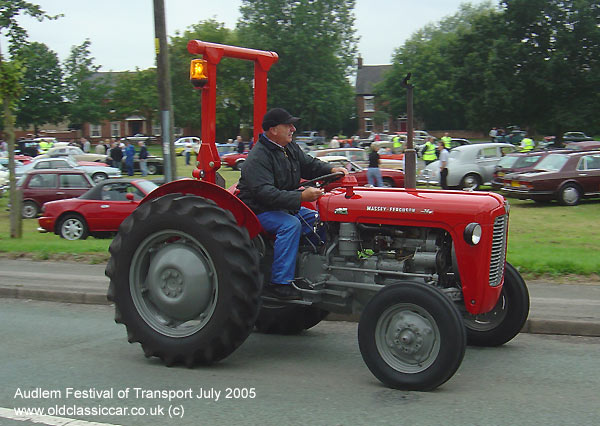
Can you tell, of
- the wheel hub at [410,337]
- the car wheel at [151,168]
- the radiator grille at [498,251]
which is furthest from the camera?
the car wheel at [151,168]

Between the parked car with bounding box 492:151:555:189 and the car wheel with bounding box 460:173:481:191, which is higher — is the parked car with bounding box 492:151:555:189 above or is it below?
above

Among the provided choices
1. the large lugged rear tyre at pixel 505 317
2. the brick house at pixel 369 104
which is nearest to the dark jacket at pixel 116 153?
the large lugged rear tyre at pixel 505 317

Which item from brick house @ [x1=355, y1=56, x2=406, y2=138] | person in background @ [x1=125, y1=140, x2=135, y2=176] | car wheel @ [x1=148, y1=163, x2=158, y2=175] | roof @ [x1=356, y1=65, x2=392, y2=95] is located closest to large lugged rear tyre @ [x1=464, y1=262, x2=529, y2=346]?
person in background @ [x1=125, y1=140, x2=135, y2=176]

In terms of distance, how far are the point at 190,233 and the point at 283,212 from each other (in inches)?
31.9

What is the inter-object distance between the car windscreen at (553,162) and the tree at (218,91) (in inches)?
1734

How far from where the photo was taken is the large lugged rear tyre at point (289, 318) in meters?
7.26

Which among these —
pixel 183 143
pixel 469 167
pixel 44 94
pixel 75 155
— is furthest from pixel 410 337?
pixel 44 94

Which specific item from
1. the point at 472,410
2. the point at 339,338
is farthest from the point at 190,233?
the point at 472,410

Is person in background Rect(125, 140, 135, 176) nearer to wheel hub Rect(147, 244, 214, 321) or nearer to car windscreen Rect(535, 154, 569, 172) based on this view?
car windscreen Rect(535, 154, 569, 172)

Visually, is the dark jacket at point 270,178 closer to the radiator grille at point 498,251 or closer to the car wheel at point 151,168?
the radiator grille at point 498,251

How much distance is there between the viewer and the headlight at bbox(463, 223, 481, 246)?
566 cm

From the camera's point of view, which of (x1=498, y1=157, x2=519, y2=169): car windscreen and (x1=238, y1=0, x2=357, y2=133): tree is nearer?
(x1=498, y1=157, x2=519, y2=169): car windscreen

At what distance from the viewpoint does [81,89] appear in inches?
2532

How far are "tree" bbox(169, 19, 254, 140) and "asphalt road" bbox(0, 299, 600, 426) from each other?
58959 millimetres
